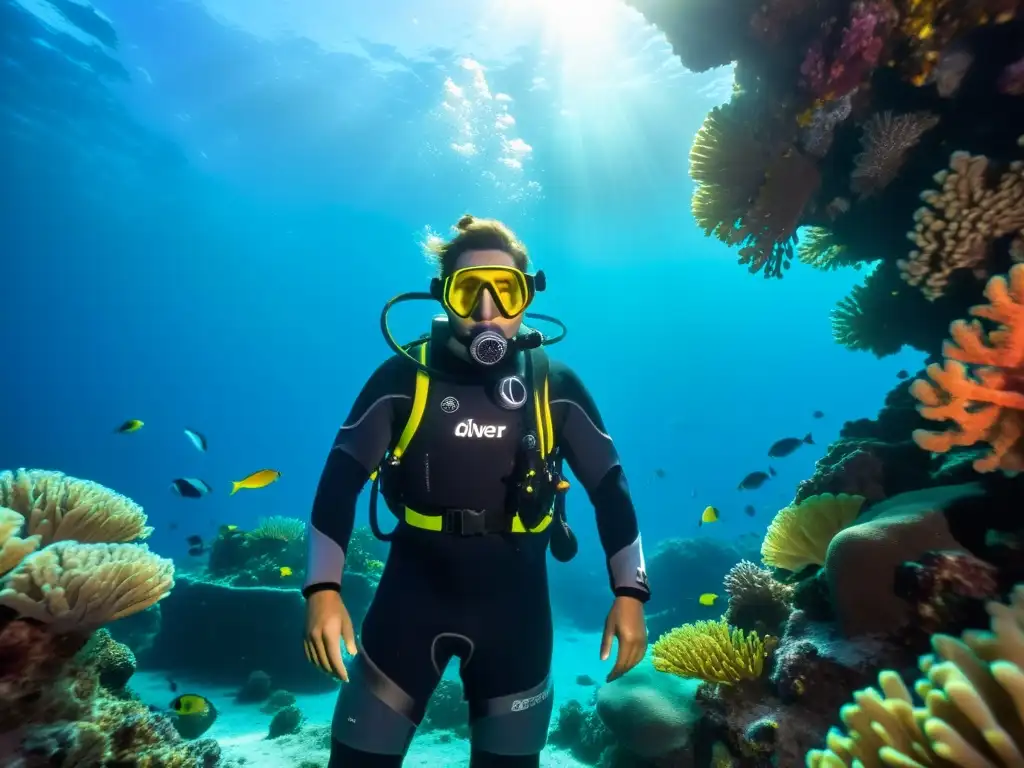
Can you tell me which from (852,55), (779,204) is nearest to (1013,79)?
(852,55)

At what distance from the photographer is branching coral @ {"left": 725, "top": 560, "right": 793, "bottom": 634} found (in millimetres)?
4617

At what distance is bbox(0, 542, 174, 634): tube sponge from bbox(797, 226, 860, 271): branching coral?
744 cm

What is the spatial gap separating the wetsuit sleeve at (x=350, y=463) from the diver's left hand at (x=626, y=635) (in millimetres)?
1546

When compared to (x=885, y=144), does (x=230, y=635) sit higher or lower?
lower

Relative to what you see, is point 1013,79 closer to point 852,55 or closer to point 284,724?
point 852,55

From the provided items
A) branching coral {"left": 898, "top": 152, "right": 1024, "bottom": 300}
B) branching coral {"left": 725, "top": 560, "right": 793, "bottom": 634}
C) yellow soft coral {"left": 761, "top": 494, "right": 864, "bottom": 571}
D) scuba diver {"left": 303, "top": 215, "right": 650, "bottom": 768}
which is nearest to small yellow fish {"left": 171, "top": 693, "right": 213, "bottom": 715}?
scuba diver {"left": 303, "top": 215, "right": 650, "bottom": 768}

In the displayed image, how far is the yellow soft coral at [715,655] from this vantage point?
383cm

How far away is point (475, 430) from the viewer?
332 centimetres

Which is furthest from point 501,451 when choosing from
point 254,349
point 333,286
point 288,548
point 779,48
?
point 254,349

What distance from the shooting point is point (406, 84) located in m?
27.1

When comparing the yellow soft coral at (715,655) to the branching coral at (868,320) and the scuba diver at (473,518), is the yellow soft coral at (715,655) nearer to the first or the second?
the scuba diver at (473,518)

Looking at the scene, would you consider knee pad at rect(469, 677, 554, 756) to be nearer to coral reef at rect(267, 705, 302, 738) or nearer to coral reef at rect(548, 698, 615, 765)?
coral reef at rect(548, 698, 615, 765)

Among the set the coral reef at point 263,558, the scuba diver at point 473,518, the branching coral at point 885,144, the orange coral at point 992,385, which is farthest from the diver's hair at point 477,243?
the coral reef at point 263,558

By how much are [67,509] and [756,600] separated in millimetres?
5249
